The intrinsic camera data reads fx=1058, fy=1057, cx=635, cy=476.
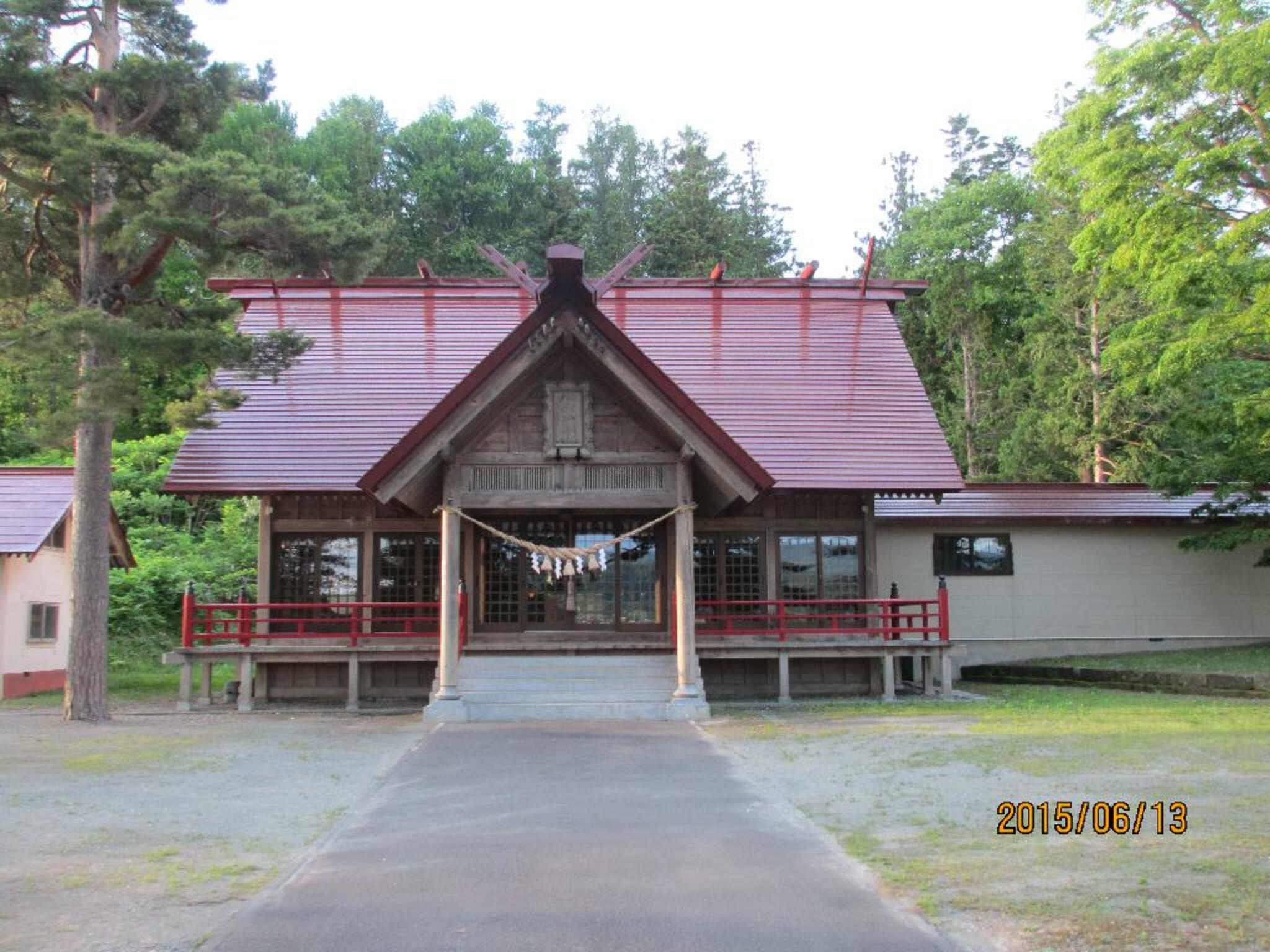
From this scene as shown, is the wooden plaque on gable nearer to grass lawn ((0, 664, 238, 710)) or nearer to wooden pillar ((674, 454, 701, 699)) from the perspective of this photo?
wooden pillar ((674, 454, 701, 699))

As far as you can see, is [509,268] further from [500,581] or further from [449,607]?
[500,581]

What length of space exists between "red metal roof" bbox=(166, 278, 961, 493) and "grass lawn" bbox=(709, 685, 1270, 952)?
5949 millimetres

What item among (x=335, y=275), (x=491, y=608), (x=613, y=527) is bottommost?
(x=491, y=608)

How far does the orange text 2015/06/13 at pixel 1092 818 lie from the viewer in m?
7.31

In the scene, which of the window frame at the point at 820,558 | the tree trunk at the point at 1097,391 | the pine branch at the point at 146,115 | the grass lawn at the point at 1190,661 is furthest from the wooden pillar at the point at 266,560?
the tree trunk at the point at 1097,391

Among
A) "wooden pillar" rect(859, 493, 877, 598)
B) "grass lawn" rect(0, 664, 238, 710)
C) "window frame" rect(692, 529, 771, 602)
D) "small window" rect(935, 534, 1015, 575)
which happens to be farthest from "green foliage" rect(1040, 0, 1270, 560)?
"grass lawn" rect(0, 664, 238, 710)

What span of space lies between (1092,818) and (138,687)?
68.0 feet

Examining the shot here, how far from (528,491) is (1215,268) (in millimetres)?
12363

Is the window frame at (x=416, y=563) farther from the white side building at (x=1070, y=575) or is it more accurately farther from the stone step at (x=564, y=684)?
the white side building at (x=1070, y=575)

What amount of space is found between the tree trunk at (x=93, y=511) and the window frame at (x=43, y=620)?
7.39 m

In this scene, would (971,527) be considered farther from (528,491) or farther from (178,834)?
(178,834)

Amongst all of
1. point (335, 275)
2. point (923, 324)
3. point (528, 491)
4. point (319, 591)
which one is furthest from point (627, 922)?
point (923, 324)

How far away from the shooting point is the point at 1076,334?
1276 inches

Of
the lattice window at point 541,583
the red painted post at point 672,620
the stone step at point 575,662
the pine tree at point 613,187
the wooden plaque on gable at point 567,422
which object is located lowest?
the stone step at point 575,662
